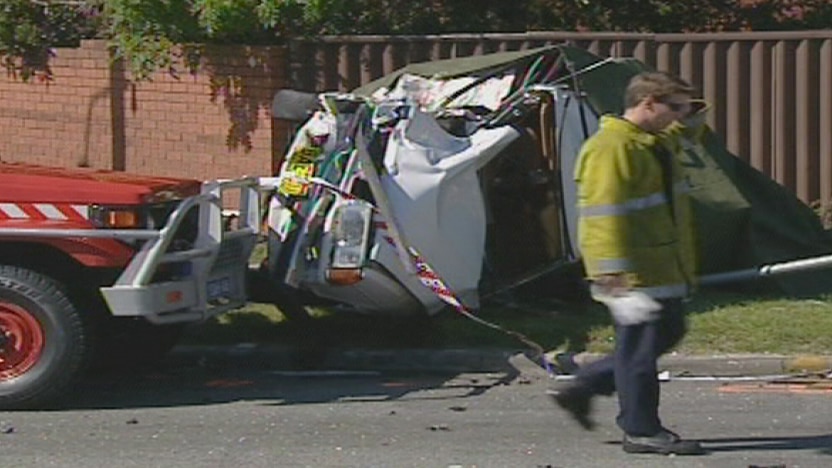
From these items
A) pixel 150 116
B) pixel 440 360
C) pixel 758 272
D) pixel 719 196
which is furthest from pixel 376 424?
pixel 150 116

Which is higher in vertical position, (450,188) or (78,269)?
(450,188)

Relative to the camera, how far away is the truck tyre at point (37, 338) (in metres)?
9.46

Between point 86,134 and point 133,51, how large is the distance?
1377 millimetres

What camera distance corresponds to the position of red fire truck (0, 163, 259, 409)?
9445 mm

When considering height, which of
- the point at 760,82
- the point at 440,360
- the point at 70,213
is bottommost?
the point at 440,360

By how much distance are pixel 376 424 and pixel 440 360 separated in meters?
1.59

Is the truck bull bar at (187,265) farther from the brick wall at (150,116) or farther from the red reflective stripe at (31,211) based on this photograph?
the brick wall at (150,116)

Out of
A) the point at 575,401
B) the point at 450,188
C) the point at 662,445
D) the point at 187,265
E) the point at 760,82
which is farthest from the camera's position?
the point at 760,82

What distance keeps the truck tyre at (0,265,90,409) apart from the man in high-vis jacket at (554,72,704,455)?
116 inches

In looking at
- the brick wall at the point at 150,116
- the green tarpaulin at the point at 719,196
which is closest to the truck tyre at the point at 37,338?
the green tarpaulin at the point at 719,196

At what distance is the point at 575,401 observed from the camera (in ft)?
27.5

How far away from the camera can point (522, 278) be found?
11.2 meters

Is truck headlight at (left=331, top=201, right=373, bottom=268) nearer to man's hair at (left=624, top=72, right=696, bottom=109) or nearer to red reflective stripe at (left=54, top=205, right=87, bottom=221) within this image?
red reflective stripe at (left=54, top=205, right=87, bottom=221)

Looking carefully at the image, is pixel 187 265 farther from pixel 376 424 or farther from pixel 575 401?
pixel 575 401
